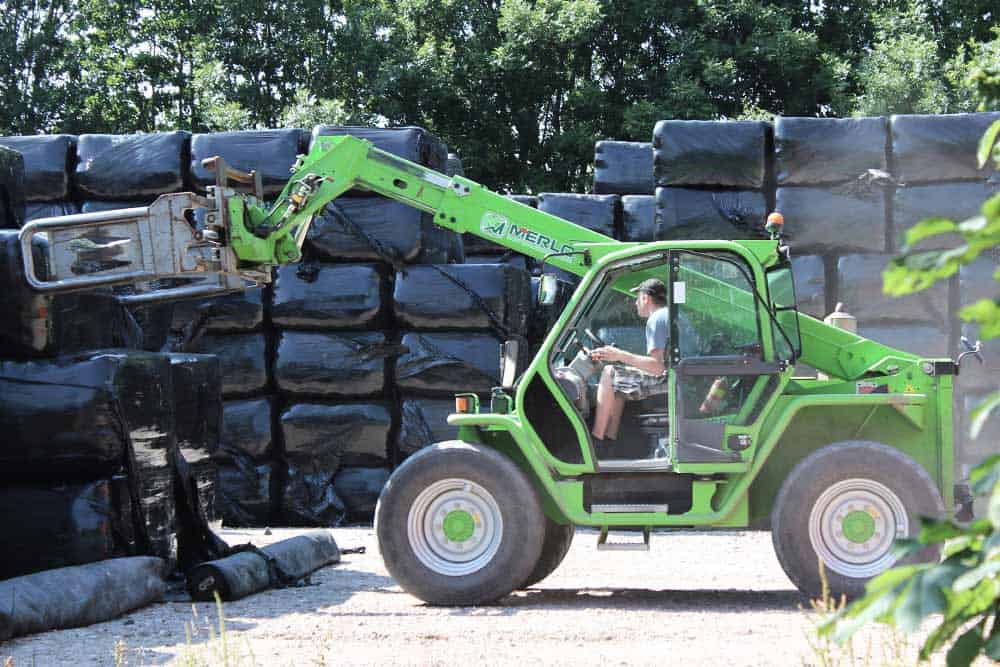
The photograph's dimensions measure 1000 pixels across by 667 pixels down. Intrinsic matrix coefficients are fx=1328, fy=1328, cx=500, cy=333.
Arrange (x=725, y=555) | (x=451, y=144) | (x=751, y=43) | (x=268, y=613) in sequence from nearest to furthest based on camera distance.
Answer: (x=268, y=613), (x=725, y=555), (x=751, y=43), (x=451, y=144)

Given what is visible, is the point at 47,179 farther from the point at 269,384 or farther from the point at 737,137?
the point at 737,137

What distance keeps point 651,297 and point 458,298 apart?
3.81m

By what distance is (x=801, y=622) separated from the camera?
6168 mm

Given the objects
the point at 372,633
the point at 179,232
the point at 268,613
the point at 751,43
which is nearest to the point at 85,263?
the point at 179,232

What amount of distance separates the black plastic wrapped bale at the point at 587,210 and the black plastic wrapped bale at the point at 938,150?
97.4 inches

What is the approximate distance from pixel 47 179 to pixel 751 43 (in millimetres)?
16052

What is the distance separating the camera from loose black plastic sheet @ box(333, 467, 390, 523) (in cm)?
1070

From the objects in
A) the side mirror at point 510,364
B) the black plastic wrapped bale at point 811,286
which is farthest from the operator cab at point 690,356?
the black plastic wrapped bale at point 811,286

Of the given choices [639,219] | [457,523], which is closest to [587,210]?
[639,219]

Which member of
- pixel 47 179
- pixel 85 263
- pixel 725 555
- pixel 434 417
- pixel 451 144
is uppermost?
pixel 451 144

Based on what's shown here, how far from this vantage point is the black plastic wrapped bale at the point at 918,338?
34.0 ft

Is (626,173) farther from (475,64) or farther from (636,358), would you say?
(475,64)

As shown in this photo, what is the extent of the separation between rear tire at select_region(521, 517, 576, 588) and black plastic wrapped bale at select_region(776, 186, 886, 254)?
407 cm

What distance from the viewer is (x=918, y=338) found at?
34.2 feet
